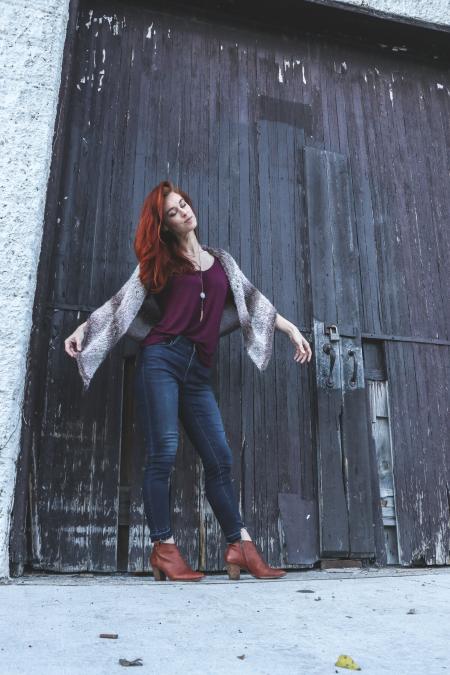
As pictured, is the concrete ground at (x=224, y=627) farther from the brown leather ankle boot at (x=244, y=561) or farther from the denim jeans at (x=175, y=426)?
the denim jeans at (x=175, y=426)

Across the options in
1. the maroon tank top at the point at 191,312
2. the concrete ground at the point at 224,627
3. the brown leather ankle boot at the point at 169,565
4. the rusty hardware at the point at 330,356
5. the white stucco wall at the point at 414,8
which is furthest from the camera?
the white stucco wall at the point at 414,8

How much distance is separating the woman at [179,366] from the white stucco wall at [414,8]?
2.01 metres

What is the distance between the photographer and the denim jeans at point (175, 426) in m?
2.70

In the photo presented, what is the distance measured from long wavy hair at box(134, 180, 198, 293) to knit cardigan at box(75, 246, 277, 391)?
0.06m

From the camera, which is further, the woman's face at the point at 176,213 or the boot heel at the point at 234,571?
the woman's face at the point at 176,213

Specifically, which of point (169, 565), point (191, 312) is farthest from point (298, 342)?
point (169, 565)

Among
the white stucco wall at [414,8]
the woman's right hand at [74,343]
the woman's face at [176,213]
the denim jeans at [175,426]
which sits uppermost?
the white stucco wall at [414,8]

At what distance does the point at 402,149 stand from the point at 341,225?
765mm

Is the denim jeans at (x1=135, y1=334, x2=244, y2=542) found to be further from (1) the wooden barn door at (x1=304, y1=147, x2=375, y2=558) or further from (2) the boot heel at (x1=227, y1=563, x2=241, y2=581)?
(1) the wooden barn door at (x1=304, y1=147, x2=375, y2=558)

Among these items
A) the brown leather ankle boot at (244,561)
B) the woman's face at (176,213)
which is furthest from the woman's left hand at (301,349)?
the brown leather ankle boot at (244,561)

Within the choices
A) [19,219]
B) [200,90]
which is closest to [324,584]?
[19,219]

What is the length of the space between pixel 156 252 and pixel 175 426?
75 cm

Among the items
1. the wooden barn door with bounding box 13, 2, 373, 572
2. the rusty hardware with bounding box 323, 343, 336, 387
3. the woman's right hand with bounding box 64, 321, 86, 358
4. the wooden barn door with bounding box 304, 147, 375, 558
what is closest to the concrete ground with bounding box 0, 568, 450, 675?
the wooden barn door with bounding box 13, 2, 373, 572

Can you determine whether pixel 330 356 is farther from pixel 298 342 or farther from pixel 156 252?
pixel 156 252
